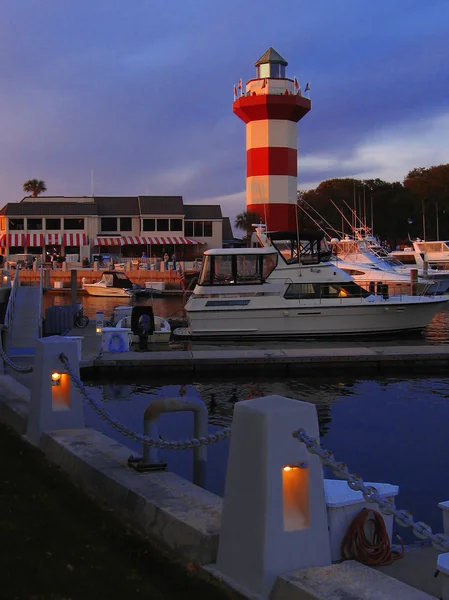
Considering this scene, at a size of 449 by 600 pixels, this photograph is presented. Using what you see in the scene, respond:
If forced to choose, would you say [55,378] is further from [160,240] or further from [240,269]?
[160,240]

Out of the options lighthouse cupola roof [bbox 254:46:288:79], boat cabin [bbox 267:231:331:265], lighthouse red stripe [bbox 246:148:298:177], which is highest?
lighthouse cupola roof [bbox 254:46:288:79]

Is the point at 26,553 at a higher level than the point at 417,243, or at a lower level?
lower

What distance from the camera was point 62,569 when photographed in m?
4.96

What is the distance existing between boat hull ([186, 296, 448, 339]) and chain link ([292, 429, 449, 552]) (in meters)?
22.5

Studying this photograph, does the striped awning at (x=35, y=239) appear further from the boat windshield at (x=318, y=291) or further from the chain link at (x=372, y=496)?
the chain link at (x=372, y=496)

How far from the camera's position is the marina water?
417 inches

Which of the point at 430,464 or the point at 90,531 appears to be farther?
the point at 430,464

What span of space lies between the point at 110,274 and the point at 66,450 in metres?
50.6

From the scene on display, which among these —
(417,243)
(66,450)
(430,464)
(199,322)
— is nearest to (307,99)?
(417,243)

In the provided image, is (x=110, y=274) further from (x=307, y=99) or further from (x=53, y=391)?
(x=53, y=391)

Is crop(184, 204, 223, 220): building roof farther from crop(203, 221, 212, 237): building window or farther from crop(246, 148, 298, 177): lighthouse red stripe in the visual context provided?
crop(246, 148, 298, 177): lighthouse red stripe

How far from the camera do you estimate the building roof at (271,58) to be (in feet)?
201

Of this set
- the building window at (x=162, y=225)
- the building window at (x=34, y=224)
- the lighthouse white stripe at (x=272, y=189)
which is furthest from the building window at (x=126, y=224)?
the lighthouse white stripe at (x=272, y=189)

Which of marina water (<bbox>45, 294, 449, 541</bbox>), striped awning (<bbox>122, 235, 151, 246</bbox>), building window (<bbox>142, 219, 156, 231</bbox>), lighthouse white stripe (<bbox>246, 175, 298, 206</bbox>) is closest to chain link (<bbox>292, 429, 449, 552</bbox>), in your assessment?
marina water (<bbox>45, 294, 449, 541</bbox>)
